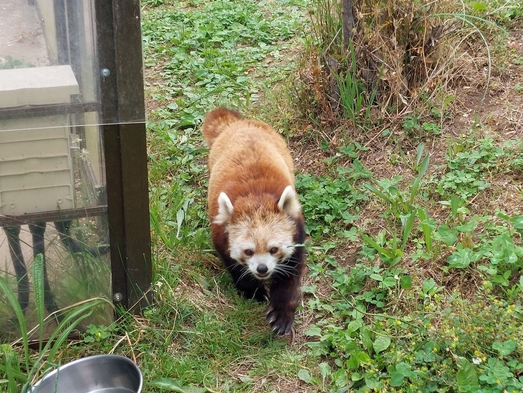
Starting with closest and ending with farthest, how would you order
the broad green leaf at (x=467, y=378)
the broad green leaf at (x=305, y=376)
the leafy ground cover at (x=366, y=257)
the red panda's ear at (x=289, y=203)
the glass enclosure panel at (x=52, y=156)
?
the broad green leaf at (x=467, y=378), the glass enclosure panel at (x=52, y=156), the leafy ground cover at (x=366, y=257), the broad green leaf at (x=305, y=376), the red panda's ear at (x=289, y=203)

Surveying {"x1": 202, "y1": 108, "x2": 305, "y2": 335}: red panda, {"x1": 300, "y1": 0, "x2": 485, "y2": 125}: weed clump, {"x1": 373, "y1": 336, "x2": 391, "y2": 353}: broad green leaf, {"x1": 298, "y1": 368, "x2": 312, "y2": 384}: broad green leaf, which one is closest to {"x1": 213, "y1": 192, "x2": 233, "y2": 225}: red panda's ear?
{"x1": 202, "y1": 108, "x2": 305, "y2": 335}: red panda

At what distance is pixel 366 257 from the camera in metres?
4.20

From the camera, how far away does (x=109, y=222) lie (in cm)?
364

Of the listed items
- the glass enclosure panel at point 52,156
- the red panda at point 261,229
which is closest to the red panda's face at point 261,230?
the red panda at point 261,229

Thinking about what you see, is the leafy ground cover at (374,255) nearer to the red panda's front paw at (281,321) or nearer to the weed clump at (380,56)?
the red panda's front paw at (281,321)

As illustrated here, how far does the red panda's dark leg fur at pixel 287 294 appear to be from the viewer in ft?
12.8

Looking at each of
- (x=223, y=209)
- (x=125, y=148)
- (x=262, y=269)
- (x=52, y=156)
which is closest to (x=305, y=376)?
(x=262, y=269)

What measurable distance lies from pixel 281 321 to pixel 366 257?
689 millimetres

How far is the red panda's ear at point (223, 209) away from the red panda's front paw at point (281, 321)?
620 millimetres

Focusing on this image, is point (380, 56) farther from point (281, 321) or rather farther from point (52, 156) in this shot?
point (52, 156)

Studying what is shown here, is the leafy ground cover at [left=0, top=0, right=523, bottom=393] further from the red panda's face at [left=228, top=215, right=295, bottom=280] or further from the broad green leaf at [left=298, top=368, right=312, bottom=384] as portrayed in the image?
the red panda's face at [left=228, top=215, right=295, bottom=280]

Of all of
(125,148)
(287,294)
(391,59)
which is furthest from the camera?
(391,59)

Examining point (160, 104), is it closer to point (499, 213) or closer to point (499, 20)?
point (499, 20)

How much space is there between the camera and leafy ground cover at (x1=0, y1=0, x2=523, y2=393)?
11.1 ft
